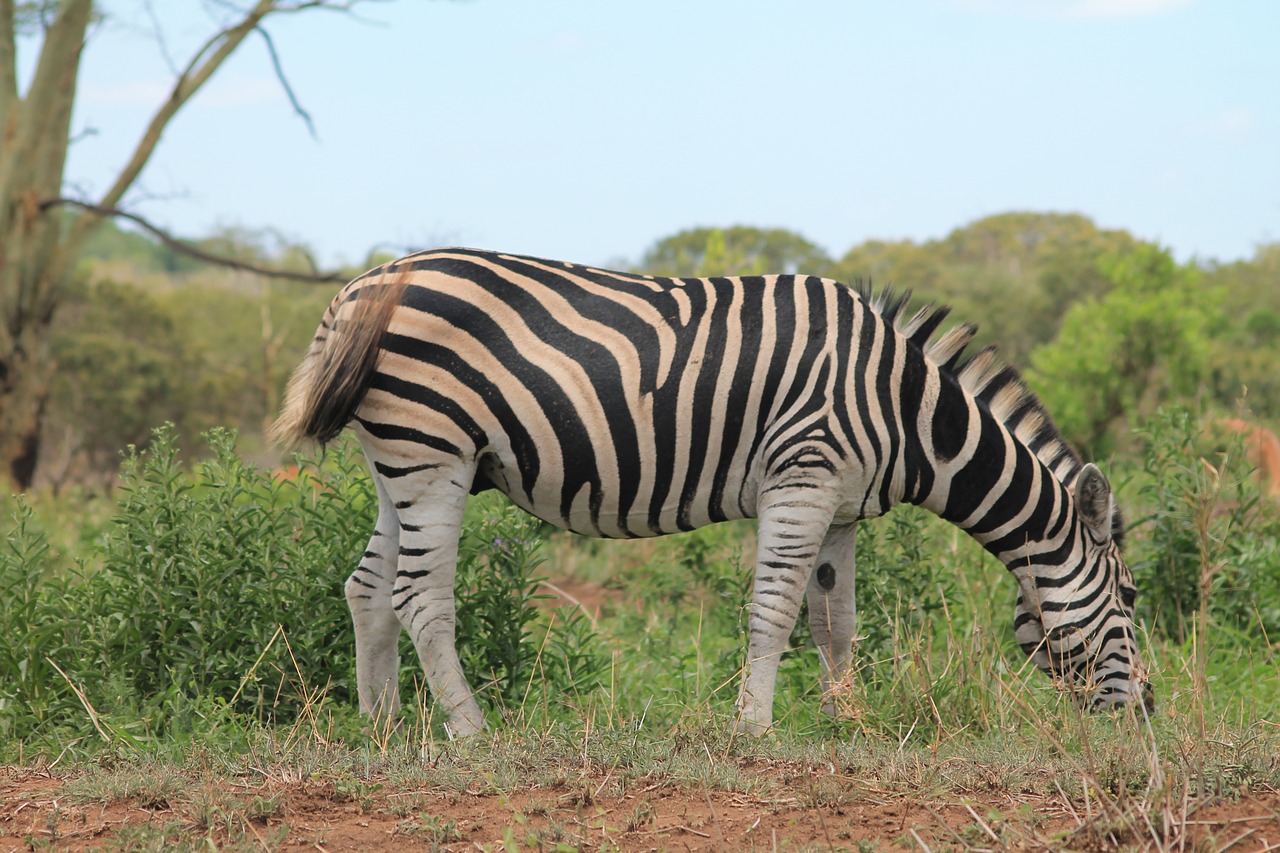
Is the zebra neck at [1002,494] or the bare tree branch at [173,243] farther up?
the bare tree branch at [173,243]

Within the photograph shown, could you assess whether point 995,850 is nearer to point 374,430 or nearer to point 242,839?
point 242,839

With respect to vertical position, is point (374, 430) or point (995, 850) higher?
point (374, 430)

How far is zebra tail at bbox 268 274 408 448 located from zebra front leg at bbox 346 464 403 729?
1.37 ft

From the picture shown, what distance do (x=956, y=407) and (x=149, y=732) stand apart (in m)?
3.62

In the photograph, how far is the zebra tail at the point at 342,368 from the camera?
4.46 m

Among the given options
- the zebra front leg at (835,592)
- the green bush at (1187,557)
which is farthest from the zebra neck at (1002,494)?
the green bush at (1187,557)

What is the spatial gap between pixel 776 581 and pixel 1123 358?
1068cm

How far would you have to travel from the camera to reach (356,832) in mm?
3516

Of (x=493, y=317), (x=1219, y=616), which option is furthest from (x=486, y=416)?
(x=1219, y=616)

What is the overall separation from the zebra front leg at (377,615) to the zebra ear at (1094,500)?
2910 mm

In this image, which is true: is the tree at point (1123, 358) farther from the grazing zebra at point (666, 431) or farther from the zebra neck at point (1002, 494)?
the grazing zebra at point (666, 431)

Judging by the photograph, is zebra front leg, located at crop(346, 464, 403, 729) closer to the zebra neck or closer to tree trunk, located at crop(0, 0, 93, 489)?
the zebra neck

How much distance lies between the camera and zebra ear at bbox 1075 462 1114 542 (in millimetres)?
4699

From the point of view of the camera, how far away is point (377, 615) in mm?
4812
